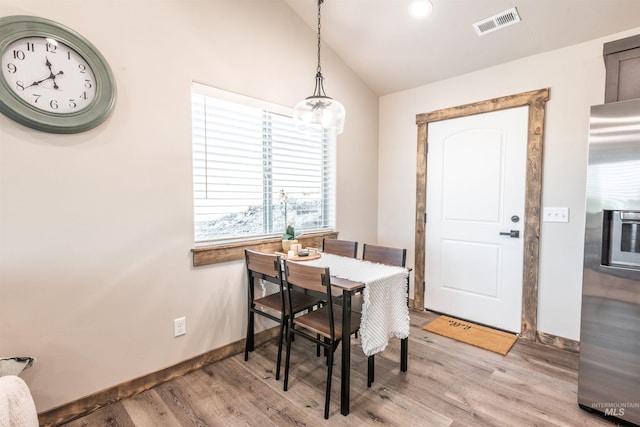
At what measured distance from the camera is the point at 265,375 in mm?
2232

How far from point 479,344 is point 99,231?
296cm

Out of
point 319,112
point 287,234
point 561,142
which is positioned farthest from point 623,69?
point 287,234

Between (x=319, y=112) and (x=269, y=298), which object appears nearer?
(x=319, y=112)

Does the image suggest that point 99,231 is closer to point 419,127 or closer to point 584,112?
point 419,127

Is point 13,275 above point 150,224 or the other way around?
the other way around

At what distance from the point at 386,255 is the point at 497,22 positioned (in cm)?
200

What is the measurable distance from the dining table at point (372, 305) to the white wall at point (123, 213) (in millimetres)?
1013

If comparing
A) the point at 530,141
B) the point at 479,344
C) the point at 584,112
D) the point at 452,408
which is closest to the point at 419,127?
the point at 530,141

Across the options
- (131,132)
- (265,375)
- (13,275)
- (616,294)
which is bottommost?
(265,375)

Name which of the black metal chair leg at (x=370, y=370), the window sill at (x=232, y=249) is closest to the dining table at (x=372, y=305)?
the black metal chair leg at (x=370, y=370)

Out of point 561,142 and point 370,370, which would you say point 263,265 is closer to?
point 370,370

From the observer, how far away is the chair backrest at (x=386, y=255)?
2.40 m

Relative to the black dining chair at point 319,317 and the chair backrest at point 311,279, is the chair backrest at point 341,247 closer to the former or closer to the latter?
the black dining chair at point 319,317

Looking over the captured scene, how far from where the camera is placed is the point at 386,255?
8.21ft
